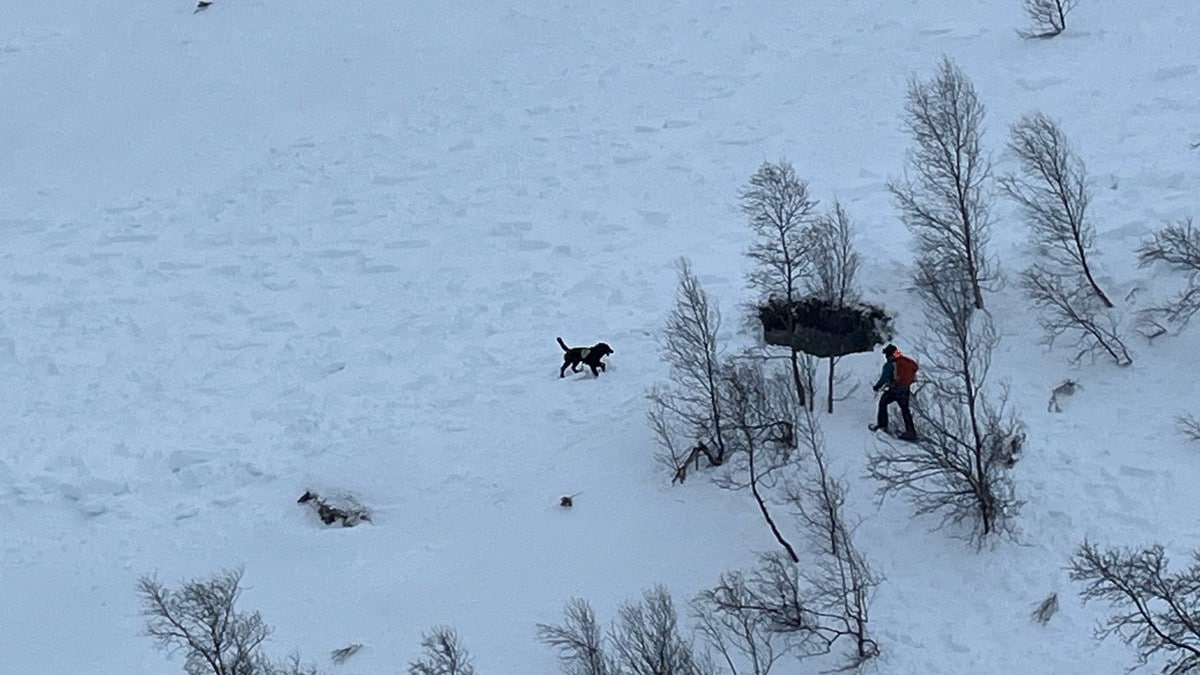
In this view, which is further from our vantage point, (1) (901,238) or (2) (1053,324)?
(1) (901,238)

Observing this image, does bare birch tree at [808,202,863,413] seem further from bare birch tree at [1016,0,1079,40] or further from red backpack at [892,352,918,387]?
bare birch tree at [1016,0,1079,40]

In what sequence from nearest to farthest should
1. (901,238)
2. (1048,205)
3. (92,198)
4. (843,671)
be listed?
(843,671) → (1048,205) → (901,238) → (92,198)

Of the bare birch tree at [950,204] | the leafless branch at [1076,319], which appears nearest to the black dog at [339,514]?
the bare birch tree at [950,204]

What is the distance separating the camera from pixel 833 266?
23.3 meters

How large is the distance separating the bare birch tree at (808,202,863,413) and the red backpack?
2.29 m

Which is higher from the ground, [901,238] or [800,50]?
[800,50]

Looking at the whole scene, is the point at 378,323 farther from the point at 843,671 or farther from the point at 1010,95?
the point at 1010,95

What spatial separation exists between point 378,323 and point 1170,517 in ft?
49.1

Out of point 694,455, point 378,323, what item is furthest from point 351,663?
point 378,323

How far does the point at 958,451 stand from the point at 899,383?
1.38 meters

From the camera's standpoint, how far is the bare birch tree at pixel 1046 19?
3250cm

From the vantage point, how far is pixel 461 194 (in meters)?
30.9

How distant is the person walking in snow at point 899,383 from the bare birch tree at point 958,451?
0.21 metres

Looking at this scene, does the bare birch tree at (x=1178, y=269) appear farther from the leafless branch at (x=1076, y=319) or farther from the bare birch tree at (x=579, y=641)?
the bare birch tree at (x=579, y=641)
